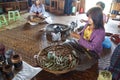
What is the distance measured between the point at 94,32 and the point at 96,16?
204mm

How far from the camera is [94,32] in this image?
1.79 metres

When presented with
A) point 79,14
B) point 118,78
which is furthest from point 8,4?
point 118,78

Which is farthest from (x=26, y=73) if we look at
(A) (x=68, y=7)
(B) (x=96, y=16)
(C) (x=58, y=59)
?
(A) (x=68, y=7)

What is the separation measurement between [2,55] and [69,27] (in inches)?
70.2

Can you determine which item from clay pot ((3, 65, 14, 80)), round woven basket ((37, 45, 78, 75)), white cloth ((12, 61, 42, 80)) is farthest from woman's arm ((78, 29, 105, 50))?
clay pot ((3, 65, 14, 80))

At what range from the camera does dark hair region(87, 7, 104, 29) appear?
5.56 feet

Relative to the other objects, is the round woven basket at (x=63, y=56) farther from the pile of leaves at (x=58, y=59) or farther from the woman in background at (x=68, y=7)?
the woman in background at (x=68, y=7)

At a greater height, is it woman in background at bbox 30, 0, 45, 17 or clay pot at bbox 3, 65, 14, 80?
woman in background at bbox 30, 0, 45, 17

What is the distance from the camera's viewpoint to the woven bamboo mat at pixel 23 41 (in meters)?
2.60

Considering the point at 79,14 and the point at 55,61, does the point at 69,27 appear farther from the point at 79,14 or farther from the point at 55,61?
the point at 79,14

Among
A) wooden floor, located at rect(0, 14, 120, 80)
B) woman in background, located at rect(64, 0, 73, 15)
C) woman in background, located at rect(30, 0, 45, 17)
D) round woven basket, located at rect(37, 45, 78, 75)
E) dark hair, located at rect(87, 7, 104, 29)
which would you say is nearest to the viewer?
round woven basket, located at rect(37, 45, 78, 75)

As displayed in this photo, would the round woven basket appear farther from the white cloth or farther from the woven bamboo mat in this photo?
the woven bamboo mat

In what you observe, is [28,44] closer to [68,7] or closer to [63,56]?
[63,56]

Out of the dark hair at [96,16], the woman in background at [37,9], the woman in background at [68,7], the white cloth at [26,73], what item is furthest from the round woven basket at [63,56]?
the woman in background at [68,7]
